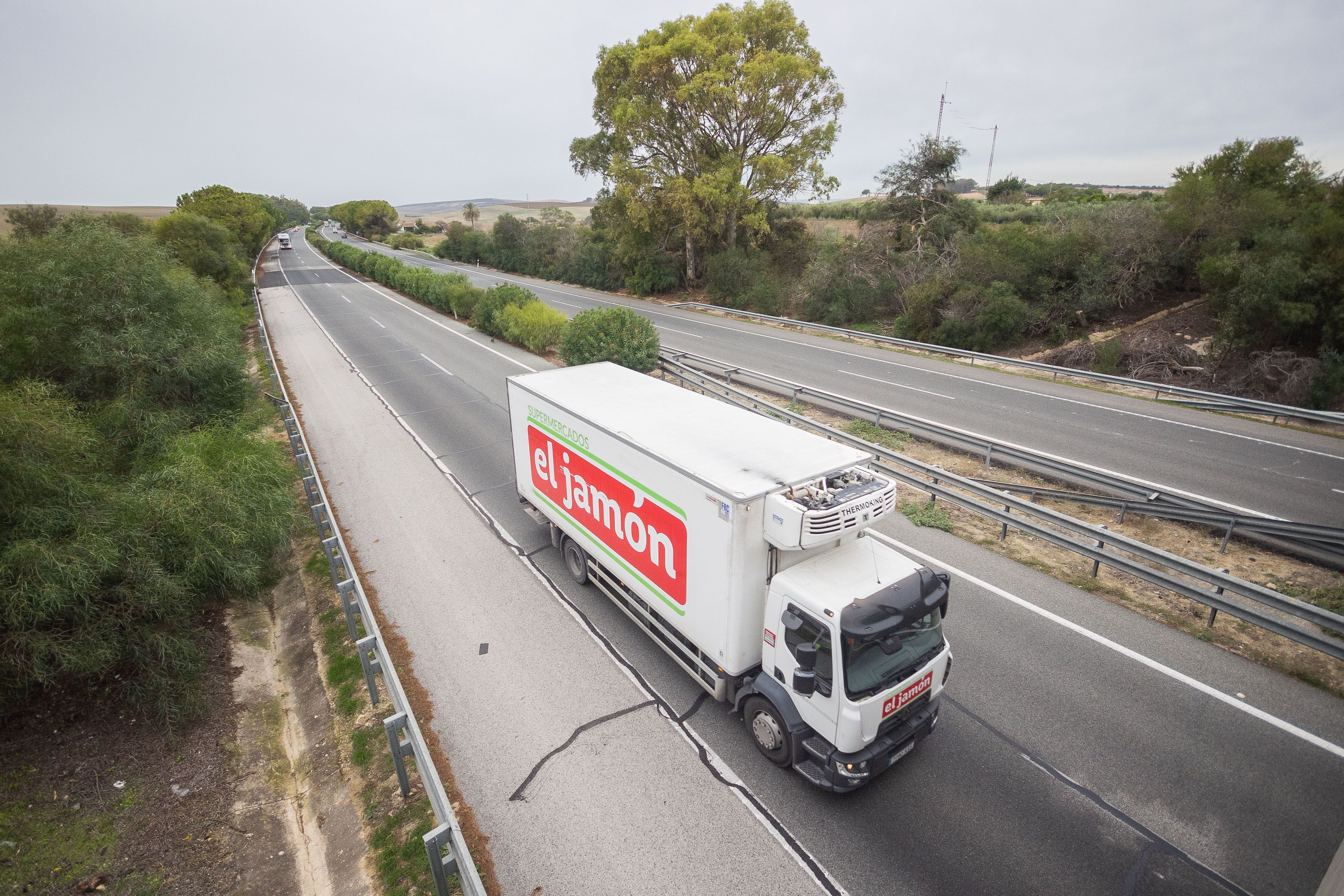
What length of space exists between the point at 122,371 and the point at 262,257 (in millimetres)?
71588

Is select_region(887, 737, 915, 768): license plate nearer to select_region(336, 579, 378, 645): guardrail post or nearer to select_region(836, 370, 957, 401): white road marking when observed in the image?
select_region(336, 579, 378, 645): guardrail post

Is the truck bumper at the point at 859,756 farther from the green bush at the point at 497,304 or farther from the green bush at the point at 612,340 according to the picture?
the green bush at the point at 497,304

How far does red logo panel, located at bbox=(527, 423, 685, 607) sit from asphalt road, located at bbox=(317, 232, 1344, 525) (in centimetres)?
1133

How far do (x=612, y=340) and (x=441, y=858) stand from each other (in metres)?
15.0

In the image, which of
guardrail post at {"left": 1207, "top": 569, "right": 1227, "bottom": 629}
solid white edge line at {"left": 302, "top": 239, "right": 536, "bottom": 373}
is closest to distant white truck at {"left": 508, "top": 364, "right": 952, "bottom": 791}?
guardrail post at {"left": 1207, "top": 569, "right": 1227, "bottom": 629}

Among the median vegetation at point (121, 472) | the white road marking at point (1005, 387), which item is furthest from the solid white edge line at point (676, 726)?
the white road marking at point (1005, 387)

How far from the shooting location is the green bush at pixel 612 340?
18.0 meters

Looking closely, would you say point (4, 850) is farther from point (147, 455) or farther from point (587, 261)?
point (587, 261)

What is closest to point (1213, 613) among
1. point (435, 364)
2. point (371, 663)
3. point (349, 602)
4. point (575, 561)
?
point (575, 561)

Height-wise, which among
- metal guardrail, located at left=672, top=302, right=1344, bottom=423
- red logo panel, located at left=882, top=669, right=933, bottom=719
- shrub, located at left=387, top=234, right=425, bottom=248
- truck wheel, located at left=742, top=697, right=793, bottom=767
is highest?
shrub, located at left=387, top=234, right=425, bottom=248

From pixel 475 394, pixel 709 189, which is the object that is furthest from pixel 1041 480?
pixel 709 189

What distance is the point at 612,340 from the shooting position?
1802 centimetres

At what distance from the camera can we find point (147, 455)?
33.9 ft

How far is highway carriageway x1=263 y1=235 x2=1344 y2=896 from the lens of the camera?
4.95 meters
